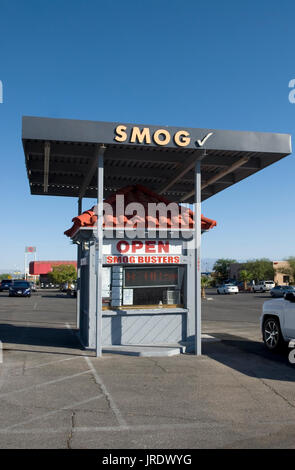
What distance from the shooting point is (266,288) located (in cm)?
6556

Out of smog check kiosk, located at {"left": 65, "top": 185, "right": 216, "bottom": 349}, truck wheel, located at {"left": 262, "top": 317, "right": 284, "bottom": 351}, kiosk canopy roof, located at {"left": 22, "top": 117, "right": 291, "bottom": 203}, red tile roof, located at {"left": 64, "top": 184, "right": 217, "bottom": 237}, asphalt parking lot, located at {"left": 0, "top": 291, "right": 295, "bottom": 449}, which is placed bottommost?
asphalt parking lot, located at {"left": 0, "top": 291, "right": 295, "bottom": 449}

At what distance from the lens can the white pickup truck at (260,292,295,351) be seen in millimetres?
10422

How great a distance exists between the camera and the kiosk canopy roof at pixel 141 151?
9.84 metres

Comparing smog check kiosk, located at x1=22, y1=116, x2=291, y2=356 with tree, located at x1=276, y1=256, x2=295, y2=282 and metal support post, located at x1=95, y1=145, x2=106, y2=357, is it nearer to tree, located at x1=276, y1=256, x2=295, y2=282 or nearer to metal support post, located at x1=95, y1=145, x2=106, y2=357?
metal support post, located at x1=95, y1=145, x2=106, y2=357

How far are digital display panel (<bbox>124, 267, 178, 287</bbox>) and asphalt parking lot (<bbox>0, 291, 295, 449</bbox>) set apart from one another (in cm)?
199

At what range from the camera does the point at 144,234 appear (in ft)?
37.7

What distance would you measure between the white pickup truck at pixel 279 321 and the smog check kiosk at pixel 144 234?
72.1 inches

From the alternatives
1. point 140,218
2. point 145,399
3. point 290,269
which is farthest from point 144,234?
point 290,269

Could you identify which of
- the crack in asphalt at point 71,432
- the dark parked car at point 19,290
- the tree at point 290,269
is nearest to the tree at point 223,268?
the tree at point 290,269

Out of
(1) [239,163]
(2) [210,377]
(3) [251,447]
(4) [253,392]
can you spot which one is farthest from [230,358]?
(3) [251,447]

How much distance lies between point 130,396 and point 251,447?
8.36 feet

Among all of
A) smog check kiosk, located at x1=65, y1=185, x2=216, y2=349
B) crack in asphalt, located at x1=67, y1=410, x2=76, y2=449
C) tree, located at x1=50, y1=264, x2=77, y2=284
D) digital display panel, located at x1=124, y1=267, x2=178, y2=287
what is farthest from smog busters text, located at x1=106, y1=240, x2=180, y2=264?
tree, located at x1=50, y1=264, x2=77, y2=284
